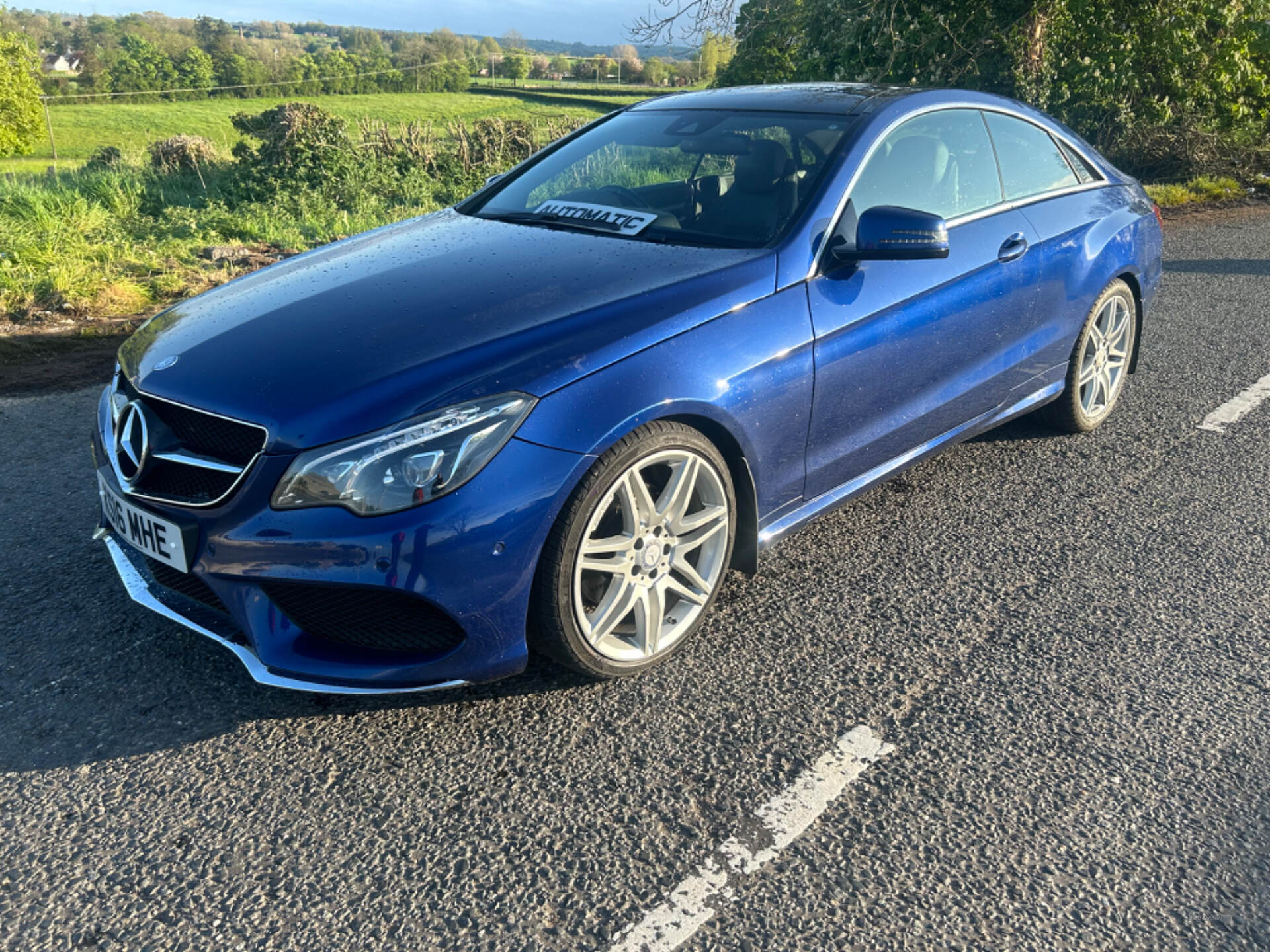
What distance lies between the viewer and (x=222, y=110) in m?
57.4

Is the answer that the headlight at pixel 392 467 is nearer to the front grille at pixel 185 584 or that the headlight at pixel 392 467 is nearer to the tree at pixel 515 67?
the front grille at pixel 185 584

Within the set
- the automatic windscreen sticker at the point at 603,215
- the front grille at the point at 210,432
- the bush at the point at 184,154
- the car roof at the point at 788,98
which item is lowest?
the bush at the point at 184,154

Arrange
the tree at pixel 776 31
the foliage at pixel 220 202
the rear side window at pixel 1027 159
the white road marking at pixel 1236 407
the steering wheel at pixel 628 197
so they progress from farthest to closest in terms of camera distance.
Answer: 1. the tree at pixel 776 31
2. the foliage at pixel 220 202
3. the white road marking at pixel 1236 407
4. the rear side window at pixel 1027 159
5. the steering wheel at pixel 628 197

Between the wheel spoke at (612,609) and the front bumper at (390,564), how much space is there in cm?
23

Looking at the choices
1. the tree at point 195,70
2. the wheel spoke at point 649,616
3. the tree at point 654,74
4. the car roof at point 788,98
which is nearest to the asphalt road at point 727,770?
the wheel spoke at point 649,616

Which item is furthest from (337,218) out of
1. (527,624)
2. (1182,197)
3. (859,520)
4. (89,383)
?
(1182,197)

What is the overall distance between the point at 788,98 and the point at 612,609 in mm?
2275

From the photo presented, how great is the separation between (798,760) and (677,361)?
1.08 metres

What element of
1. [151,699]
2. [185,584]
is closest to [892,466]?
[185,584]

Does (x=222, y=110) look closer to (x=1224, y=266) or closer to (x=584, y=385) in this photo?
(x=1224, y=266)

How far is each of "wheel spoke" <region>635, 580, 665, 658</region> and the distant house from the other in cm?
8980

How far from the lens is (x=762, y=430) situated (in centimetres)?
291

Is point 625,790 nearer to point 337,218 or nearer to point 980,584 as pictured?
point 980,584

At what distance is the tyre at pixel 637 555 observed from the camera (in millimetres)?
2514
